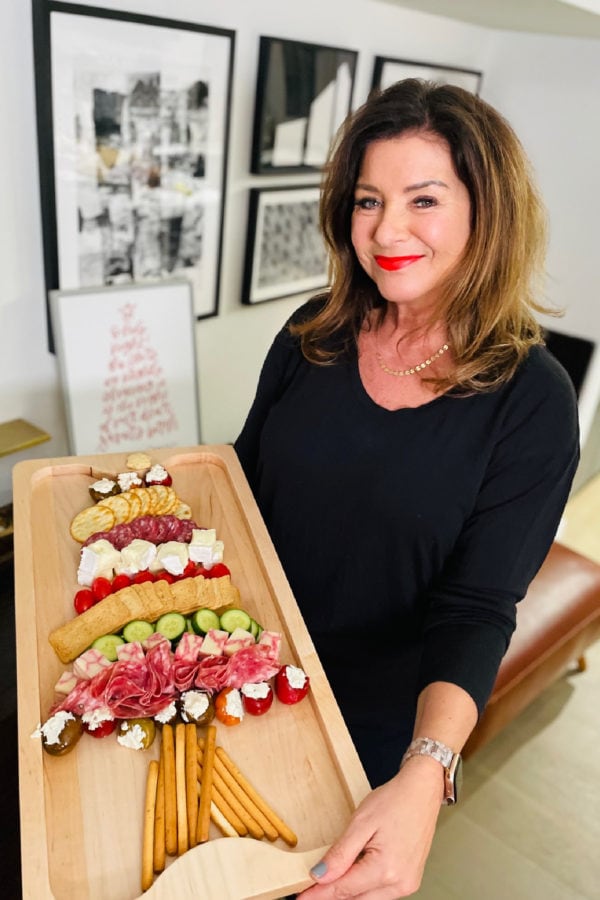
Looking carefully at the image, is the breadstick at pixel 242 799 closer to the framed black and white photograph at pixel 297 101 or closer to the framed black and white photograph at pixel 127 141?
the framed black and white photograph at pixel 127 141

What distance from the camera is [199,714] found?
2.90 ft

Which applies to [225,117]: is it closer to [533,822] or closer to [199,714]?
[199,714]

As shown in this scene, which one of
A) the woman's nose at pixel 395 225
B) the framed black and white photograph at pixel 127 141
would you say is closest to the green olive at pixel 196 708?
the woman's nose at pixel 395 225

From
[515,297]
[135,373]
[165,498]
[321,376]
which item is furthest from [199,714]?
[135,373]

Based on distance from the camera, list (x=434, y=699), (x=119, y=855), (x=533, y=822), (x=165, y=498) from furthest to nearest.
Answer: (x=533, y=822) < (x=165, y=498) < (x=434, y=699) < (x=119, y=855)

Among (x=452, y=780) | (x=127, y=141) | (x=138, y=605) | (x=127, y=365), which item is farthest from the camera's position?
(x=127, y=365)

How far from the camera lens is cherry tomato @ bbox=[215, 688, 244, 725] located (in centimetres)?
89

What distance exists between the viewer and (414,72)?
2.47 metres

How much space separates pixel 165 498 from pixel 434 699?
0.60 m

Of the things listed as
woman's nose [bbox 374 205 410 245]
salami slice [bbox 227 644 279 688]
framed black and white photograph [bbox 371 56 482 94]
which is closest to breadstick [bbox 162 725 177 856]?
salami slice [bbox 227 644 279 688]

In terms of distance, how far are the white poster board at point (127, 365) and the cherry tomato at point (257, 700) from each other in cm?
112

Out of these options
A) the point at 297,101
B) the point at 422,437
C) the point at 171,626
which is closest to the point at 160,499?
the point at 171,626

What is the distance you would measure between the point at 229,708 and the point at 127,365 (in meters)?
1.22

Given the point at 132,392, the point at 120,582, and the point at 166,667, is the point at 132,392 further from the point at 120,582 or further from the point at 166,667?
the point at 166,667
